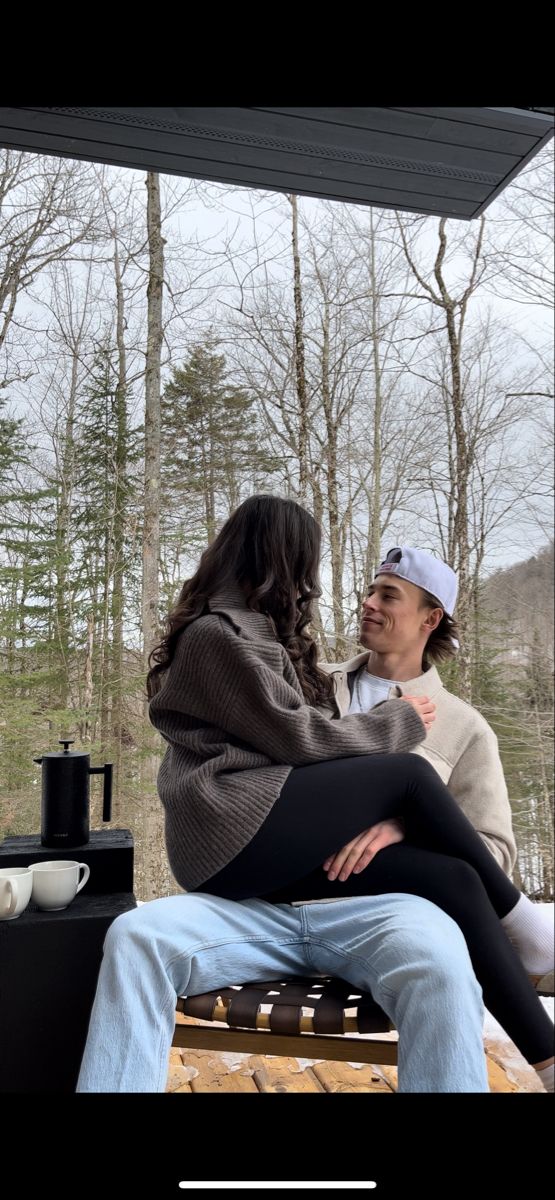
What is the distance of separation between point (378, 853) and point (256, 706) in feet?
1.10

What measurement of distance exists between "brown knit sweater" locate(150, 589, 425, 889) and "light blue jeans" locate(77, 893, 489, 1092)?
13cm

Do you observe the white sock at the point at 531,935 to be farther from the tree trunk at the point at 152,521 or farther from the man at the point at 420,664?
the tree trunk at the point at 152,521

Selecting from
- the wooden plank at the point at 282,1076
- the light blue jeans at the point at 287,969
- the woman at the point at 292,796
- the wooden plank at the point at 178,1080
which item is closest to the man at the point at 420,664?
the woman at the point at 292,796

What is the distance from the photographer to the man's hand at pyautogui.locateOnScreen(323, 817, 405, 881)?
4.99 ft

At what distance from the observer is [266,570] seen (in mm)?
1730

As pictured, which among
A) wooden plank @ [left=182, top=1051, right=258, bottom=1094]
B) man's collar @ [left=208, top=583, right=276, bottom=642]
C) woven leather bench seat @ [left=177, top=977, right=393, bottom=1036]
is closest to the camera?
woven leather bench seat @ [left=177, top=977, right=393, bottom=1036]

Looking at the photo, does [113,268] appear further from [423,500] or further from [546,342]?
[546,342]

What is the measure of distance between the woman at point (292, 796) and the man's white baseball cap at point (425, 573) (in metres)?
0.51

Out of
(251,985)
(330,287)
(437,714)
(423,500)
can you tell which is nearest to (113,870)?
(251,985)

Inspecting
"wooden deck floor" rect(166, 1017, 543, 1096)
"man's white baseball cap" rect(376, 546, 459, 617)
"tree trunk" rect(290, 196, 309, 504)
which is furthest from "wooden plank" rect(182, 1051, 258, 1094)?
"tree trunk" rect(290, 196, 309, 504)

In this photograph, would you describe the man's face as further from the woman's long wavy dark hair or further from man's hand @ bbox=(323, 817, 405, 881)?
man's hand @ bbox=(323, 817, 405, 881)

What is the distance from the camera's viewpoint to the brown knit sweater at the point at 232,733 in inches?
59.4

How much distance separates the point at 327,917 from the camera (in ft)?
5.02

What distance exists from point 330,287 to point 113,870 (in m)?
4.23
